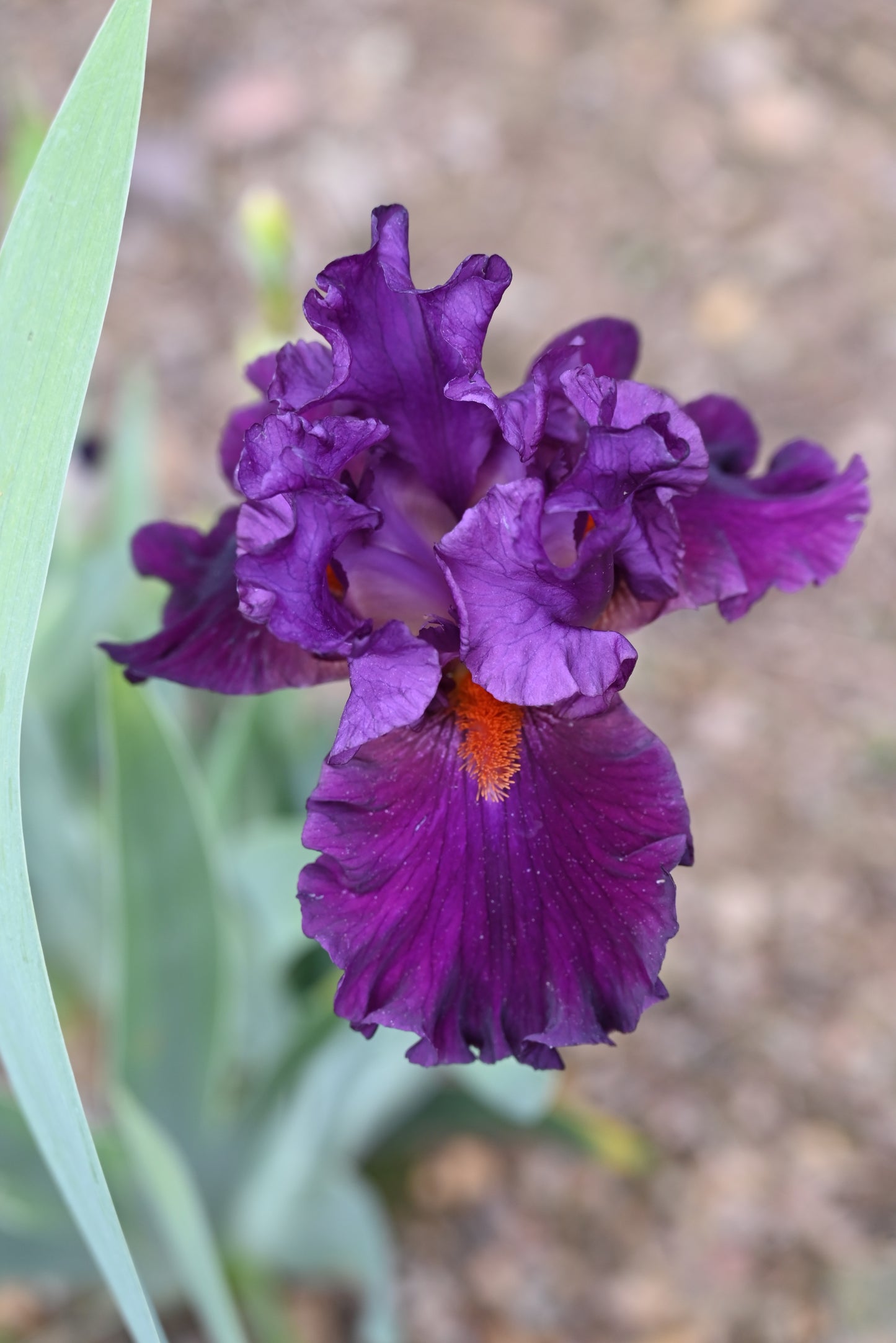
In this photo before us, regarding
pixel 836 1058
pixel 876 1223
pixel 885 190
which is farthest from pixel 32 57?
pixel 876 1223

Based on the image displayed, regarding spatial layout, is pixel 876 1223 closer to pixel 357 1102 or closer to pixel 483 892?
pixel 357 1102

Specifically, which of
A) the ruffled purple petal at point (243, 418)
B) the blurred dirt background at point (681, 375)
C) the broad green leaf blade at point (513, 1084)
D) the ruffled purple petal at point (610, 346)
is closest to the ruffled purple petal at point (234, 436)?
the ruffled purple petal at point (243, 418)

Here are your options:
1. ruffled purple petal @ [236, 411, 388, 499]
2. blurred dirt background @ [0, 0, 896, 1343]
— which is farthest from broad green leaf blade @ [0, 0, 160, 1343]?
blurred dirt background @ [0, 0, 896, 1343]

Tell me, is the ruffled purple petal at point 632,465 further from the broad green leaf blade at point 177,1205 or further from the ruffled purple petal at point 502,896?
the broad green leaf blade at point 177,1205

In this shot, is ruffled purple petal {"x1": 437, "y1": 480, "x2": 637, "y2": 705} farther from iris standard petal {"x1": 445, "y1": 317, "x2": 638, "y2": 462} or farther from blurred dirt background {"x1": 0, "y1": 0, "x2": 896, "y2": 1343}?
blurred dirt background {"x1": 0, "y1": 0, "x2": 896, "y2": 1343}

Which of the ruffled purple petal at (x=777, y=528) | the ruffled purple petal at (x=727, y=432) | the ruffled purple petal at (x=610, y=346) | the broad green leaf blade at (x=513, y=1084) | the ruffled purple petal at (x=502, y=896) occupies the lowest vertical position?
the broad green leaf blade at (x=513, y=1084)

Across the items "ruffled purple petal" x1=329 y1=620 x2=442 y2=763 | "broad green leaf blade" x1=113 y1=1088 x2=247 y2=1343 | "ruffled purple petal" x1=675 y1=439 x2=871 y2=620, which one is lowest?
"broad green leaf blade" x1=113 y1=1088 x2=247 y2=1343
